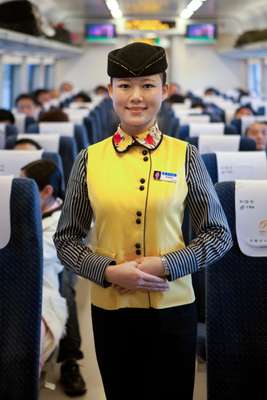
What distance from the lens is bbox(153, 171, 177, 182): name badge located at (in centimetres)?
159

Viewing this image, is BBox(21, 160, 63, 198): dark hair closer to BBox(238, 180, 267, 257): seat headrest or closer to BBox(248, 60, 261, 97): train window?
BBox(238, 180, 267, 257): seat headrest

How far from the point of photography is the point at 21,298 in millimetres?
1958

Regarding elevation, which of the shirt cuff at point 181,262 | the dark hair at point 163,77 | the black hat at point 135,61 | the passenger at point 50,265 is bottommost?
the passenger at point 50,265

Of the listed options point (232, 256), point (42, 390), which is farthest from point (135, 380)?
point (42, 390)

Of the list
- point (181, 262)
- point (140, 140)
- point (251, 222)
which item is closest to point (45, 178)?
point (251, 222)

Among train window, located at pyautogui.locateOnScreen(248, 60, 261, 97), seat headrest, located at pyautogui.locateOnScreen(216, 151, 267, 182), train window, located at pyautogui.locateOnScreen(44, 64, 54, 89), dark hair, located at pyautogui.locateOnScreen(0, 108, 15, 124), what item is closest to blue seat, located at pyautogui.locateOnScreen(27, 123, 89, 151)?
dark hair, located at pyautogui.locateOnScreen(0, 108, 15, 124)

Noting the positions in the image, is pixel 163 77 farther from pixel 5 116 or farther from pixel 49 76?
pixel 49 76

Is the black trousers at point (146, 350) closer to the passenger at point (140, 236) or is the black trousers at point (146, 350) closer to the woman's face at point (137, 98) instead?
the passenger at point (140, 236)

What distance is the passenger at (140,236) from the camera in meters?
1.57

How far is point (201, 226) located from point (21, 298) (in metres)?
0.68

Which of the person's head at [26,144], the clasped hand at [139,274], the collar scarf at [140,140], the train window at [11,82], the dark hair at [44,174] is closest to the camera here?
the clasped hand at [139,274]

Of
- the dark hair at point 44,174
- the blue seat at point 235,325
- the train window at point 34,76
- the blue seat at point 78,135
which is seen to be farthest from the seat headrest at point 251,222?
the train window at point 34,76

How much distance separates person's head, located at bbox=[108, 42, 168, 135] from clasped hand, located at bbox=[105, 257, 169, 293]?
1.19 feet

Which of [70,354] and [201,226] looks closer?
[201,226]
